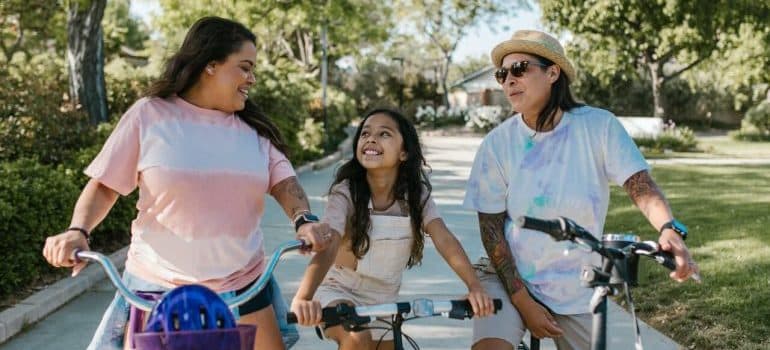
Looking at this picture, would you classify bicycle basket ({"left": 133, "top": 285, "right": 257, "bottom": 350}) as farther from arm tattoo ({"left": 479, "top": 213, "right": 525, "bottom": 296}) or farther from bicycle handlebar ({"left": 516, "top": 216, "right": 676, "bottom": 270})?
arm tattoo ({"left": 479, "top": 213, "right": 525, "bottom": 296})

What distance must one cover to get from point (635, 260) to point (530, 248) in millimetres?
865

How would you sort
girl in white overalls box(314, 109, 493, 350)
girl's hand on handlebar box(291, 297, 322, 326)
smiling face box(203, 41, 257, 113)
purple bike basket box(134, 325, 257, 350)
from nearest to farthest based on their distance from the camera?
purple bike basket box(134, 325, 257, 350) → girl's hand on handlebar box(291, 297, 322, 326) → smiling face box(203, 41, 257, 113) → girl in white overalls box(314, 109, 493, 350)

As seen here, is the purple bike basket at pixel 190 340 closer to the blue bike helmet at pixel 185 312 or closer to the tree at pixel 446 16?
the blue bike helmet at pixel 185 312

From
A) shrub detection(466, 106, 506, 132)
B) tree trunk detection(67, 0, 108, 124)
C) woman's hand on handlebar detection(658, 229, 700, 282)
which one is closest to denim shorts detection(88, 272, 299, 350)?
woman's hand on handlebar detection(658, 229, 700, 282)

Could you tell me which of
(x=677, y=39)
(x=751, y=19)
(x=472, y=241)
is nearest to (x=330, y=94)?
(x=677, y=39)

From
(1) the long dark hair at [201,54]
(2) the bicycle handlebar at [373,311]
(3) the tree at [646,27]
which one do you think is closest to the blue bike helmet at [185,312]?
(2) the bicycle handlebar at [373,311]

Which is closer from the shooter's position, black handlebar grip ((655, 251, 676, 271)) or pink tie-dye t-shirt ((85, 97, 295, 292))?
black handlebar grip ((655, 251, 676, 271))

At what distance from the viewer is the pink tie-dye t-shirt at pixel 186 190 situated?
3098 millimetres

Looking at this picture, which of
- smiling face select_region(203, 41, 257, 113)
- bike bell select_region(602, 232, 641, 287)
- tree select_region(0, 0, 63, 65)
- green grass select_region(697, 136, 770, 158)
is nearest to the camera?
bike bell select_region(602, 232, 641, 287)

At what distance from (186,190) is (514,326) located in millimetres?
1279

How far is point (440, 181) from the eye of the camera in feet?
60.3

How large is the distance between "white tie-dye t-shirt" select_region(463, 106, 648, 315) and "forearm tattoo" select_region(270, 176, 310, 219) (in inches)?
27.1

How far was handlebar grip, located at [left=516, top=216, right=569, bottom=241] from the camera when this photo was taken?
2.41m

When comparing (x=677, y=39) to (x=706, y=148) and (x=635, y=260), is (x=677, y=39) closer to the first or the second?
(x=706, y=148)
